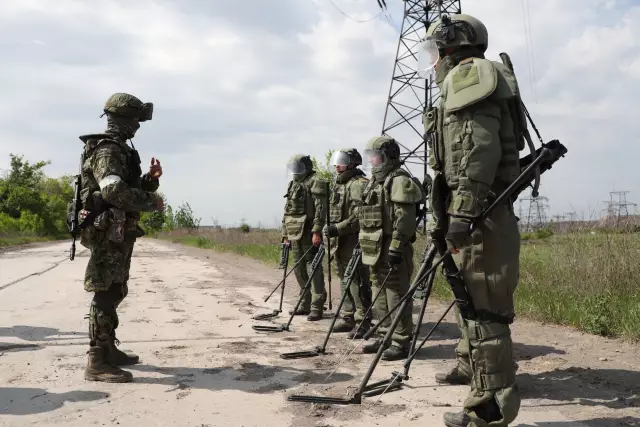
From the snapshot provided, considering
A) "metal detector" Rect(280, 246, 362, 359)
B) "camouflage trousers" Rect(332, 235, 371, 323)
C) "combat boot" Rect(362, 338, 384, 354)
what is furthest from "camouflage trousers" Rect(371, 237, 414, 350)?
"camouflage trousers" Rect(332, 235, 371, 323)

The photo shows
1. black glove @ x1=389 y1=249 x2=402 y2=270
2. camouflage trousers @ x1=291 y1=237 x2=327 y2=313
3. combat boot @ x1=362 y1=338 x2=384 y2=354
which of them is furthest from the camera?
camouflage trousers @ x1=291 y1=237 x2=327 y2=313

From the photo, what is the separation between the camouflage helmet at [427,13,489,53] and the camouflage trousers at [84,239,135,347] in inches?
127

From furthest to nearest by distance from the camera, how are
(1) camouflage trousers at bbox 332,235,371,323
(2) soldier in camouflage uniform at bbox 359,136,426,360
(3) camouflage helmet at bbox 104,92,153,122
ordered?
(1) camouflage trousers at bbox 332,235,371,323
(2) soldier in camouflage uniform at bbox 359,136,426,360
(3) camouflage helmet at bbox 104,92,153,122

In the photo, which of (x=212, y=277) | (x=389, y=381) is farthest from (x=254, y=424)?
(x=212, y=277)

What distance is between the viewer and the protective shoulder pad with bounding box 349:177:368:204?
669 cm

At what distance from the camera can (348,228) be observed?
679cm

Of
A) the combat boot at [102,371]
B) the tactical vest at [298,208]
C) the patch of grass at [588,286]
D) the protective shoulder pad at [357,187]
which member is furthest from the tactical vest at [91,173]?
the patch of grass at [588,286]

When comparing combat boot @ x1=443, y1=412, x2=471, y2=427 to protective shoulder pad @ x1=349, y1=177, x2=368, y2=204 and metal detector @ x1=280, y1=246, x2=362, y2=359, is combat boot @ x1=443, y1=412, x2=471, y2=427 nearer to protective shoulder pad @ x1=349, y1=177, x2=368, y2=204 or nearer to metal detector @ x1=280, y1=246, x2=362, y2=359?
metal detector @ x1=280, y1=246, x2=362, y2=359

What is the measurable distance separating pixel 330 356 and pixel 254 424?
1.90 metres

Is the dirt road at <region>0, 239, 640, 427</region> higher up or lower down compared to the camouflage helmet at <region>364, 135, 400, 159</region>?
lower down

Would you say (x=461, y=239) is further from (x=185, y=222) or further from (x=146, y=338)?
(x=185, y=222)

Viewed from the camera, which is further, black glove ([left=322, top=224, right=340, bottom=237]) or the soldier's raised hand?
black glove ([left=322, top=224, right=340, bottom=237])

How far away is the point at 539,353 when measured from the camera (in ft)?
17.5

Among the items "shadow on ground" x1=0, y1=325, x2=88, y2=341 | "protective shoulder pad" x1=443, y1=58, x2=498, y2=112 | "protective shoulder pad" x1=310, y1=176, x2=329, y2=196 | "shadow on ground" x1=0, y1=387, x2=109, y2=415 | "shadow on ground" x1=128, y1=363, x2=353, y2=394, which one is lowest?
"shadow on ground" x1=0, y1=387, x2=109, y2=415
